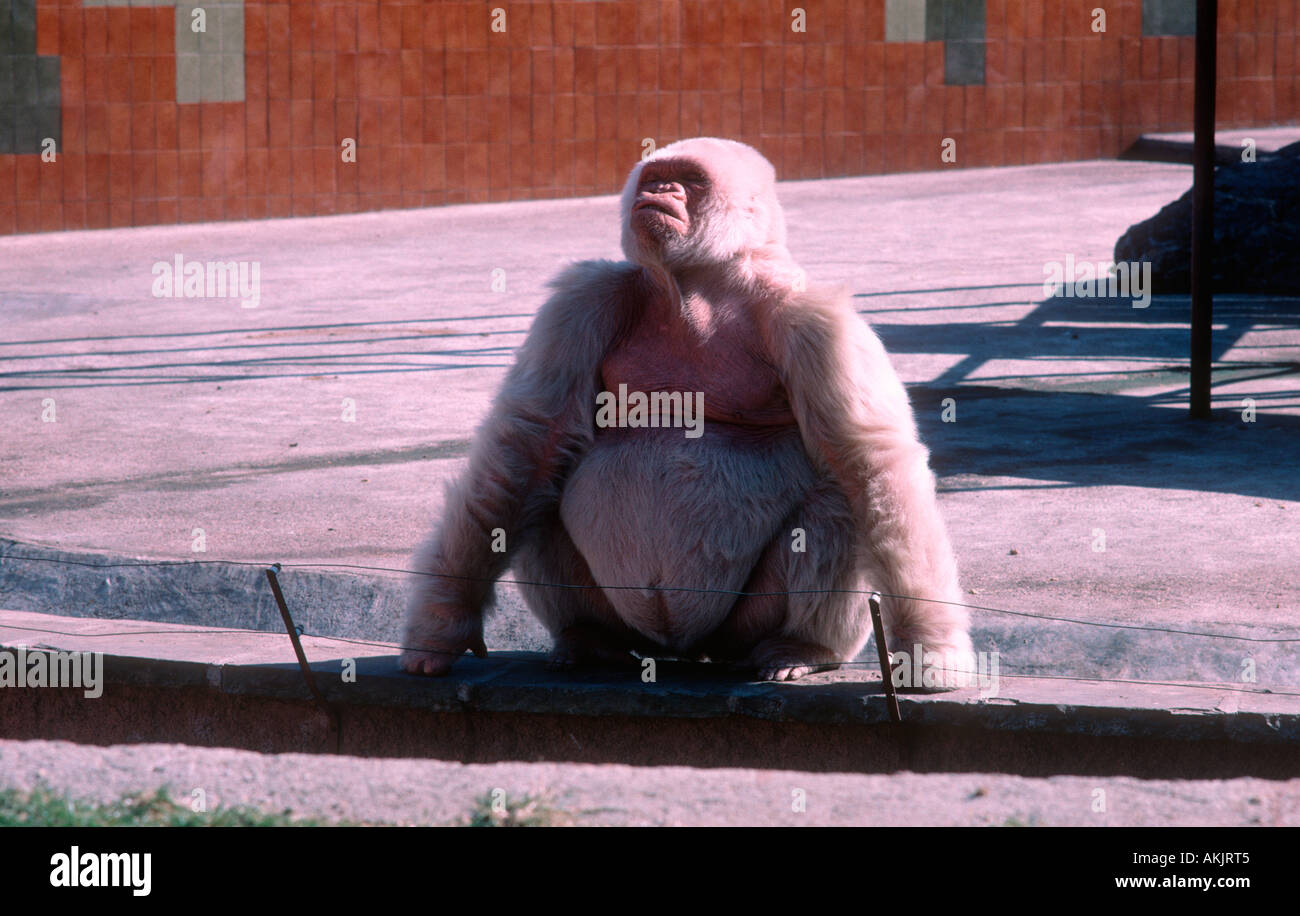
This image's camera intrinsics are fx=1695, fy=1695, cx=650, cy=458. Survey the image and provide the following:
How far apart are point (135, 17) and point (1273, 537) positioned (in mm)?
11306

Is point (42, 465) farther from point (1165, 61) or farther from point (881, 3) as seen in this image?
point (1165, 61)

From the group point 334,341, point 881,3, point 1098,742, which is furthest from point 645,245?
point 881,3

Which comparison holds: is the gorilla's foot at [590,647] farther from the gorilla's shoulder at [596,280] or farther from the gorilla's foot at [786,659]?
the gorilla's shoulder at [596,280]

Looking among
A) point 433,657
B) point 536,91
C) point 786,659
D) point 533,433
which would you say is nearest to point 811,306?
point 533,433

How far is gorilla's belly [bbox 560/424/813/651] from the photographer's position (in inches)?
147

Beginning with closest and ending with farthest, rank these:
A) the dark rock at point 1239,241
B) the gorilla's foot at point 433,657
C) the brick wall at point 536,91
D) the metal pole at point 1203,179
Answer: the gorilla's foot at point 433,657 < the metal pole at point 1203,179 < the dark rock at point 1239,241 < the brick wall at point 536,91

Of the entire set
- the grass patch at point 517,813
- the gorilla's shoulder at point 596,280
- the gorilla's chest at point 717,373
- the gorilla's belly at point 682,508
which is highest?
the gorilla's shoulder at point 596,280

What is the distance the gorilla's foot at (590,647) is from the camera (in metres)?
4.07

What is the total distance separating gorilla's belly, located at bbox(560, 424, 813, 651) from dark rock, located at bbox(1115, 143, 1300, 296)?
7.92 m

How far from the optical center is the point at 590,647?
13.4ft

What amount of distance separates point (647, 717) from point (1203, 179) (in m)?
4.76

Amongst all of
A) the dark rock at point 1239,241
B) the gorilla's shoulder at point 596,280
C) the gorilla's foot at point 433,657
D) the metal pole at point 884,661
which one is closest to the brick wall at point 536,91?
the dark rock at point 1239,241

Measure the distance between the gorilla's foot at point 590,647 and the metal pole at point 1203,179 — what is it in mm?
4135

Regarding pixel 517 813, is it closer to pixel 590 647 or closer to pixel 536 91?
pixel 590 647
